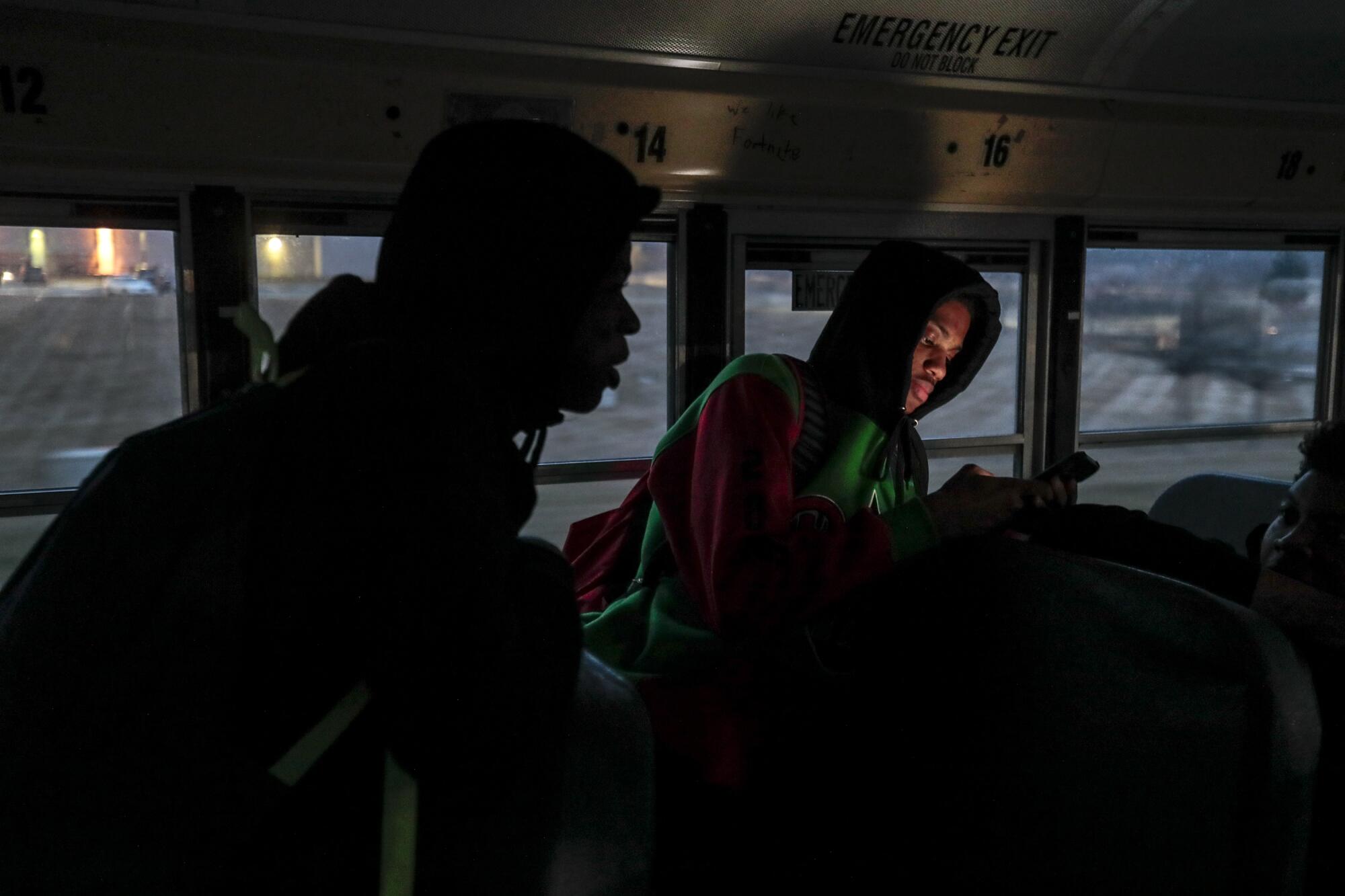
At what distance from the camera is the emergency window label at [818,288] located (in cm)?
365

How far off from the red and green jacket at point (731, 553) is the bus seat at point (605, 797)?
0.60 m

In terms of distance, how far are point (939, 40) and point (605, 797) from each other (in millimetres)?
2667

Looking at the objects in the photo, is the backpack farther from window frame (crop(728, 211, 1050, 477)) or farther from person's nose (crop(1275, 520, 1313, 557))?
window frame (crop(728, 211, 1050, 477))

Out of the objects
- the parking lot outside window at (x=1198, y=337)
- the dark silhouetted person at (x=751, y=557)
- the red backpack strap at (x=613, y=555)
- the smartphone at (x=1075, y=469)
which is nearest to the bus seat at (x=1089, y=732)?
the dark silhouetted person at (x=751, y=557)

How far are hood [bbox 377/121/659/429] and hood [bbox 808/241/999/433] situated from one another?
1.16 metres

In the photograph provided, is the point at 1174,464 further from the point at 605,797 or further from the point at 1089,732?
the point at 605,797

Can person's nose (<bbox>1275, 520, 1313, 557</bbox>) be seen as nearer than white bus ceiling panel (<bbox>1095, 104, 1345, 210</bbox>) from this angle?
Yes

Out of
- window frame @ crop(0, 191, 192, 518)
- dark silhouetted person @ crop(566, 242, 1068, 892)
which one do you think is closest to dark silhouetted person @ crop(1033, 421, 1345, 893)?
dark silhouetted person @ crop(566, 242, 1068, 892)

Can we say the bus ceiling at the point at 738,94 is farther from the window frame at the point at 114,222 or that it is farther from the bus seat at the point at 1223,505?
the bus seat at the point at 1223,505

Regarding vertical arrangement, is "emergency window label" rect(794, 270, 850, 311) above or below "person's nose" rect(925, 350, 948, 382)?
above

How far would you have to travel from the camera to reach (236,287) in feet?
9.86

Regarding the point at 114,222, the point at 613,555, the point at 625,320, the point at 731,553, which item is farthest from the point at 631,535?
the point at 114,222

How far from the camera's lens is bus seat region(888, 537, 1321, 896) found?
1.57 metres

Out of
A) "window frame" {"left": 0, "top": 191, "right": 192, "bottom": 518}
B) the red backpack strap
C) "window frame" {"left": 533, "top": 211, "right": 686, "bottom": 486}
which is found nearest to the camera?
the red backpack strap
